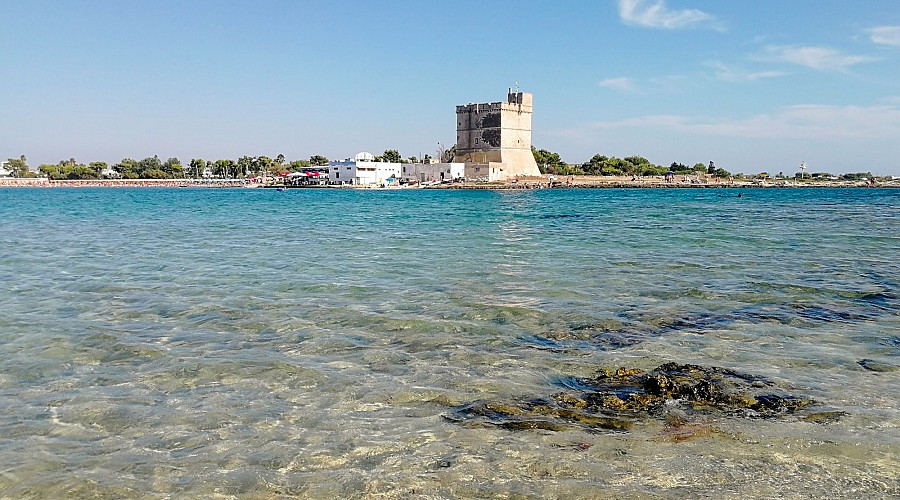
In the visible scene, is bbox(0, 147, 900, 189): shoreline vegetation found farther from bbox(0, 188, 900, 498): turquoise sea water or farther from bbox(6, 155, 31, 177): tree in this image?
bbox(0, 188, 900, 498): turquoise sea water

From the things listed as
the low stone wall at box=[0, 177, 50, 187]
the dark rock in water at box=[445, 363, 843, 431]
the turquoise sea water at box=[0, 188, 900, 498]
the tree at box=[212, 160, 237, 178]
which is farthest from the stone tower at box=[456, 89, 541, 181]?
the low stone wall at box=[0, 177, 50, 187]

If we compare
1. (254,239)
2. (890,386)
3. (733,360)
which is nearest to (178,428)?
(733,360)

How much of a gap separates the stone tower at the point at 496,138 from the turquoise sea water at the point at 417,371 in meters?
68.1

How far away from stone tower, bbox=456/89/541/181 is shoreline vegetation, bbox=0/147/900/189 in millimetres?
1819

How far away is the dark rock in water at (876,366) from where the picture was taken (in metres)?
4.99

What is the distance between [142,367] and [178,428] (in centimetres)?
141

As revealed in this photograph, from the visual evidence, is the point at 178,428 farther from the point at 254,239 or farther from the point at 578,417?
the point at 254,239

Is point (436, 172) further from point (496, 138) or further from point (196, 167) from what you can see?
point (196, 167)

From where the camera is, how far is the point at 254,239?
1655 cm

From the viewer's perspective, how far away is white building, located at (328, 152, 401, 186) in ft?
265

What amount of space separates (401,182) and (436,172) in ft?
16.1

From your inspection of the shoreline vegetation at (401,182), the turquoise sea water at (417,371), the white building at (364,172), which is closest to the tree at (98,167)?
the shoreline vegetation at (401,182)

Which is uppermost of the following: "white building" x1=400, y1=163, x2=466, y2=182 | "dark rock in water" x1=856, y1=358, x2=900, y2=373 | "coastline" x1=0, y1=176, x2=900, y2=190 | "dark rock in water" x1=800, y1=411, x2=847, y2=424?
"white building" x1=400, y1=163, x2=466, y2=182

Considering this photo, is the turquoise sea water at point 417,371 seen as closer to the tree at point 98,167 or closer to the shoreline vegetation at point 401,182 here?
the shoreline vegetation at point 401,182
